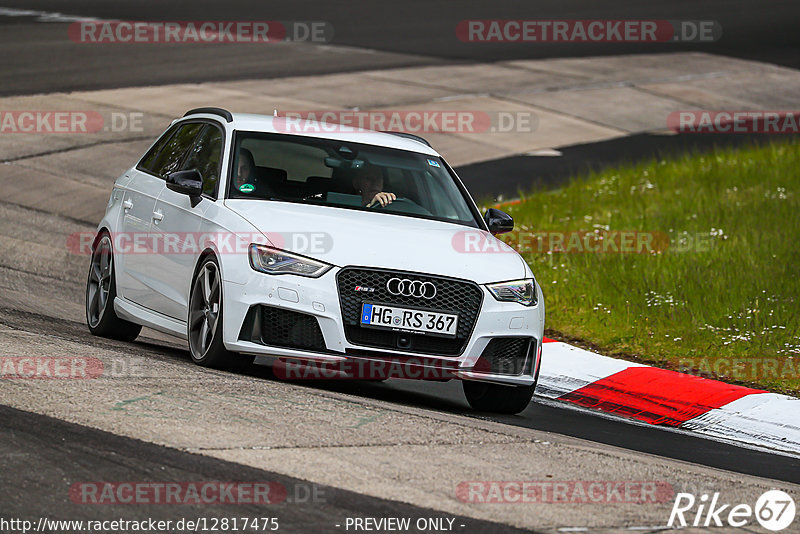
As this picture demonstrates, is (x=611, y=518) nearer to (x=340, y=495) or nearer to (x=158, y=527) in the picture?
(x=340, y=495)

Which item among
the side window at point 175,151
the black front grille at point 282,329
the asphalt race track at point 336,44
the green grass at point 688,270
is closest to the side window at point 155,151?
the side window at point 175,151

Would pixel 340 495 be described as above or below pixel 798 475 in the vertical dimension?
above

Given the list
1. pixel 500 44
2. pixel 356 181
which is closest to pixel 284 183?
pixel 356 181

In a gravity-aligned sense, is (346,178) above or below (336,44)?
below

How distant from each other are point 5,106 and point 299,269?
13.7m

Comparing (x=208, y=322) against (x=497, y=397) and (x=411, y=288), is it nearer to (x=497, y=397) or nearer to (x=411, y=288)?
(x=411, y=288)

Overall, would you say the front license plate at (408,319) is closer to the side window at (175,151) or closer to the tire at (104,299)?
the side window at (175,151)

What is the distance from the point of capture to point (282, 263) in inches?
315

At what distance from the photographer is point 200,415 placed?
6.77 metres

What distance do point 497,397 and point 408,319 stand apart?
119 cm

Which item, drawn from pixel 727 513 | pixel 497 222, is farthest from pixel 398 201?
pixel 727 513

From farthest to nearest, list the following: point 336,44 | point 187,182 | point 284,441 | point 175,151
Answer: point 336,44 → point 175,151 → point 187,182 → point 284,441

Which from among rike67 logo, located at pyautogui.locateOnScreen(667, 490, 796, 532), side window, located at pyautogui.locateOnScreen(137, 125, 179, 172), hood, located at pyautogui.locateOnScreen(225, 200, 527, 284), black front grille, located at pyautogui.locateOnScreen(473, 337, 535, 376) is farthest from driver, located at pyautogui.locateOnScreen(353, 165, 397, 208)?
rike67 logo, located at pyautogui.locateOnScreen(667, 490, 796, 532)

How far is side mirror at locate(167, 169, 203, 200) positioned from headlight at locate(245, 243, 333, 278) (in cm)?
91
